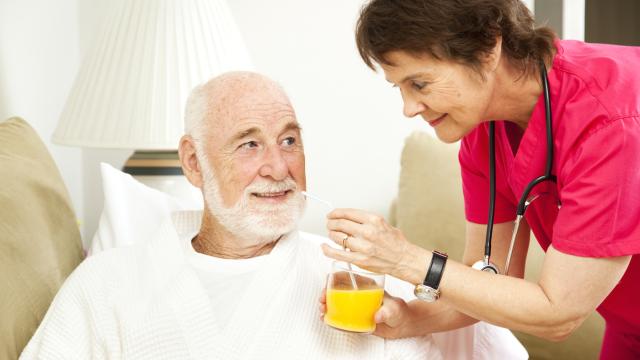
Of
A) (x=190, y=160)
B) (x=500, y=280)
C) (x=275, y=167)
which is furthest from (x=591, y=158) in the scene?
(x=190, y=160)

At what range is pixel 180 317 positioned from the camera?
1.55 metres

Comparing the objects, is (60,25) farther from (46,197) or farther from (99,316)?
(99,316)

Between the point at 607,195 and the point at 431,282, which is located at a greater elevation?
the point at 607,195

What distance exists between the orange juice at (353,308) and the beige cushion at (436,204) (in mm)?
1074

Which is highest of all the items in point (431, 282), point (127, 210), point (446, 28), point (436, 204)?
point (446, 28)

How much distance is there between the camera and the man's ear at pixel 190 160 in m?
1.76

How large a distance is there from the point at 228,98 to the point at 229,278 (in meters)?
0.43

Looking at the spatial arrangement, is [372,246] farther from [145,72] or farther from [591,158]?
[145,72]

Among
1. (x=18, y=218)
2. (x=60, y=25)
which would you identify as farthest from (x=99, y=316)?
(x=60, y=25)

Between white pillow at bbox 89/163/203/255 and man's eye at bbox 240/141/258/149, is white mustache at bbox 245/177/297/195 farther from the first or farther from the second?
white pillow at bbox 89/163/203/255

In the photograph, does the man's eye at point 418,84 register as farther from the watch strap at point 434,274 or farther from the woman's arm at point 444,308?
the woman's arm at point 444,308

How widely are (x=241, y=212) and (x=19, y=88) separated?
1074 millimetres

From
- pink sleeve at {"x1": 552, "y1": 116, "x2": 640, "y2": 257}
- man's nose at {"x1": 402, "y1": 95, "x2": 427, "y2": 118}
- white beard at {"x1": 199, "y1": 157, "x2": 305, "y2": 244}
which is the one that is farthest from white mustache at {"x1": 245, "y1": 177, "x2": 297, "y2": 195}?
pink sleeve at {"x1": 552, "y1": 116, "x2": 640, "y2": 257}

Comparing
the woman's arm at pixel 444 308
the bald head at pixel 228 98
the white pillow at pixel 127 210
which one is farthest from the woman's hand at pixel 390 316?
the white pillow at pixel 127 210
